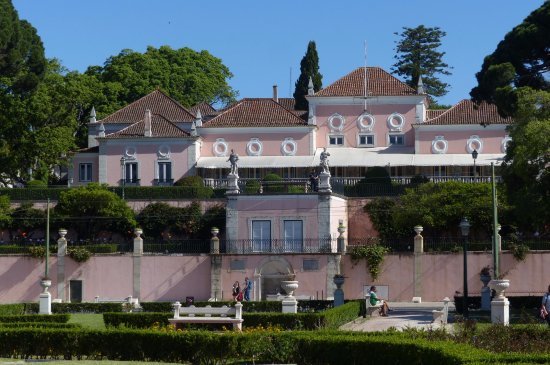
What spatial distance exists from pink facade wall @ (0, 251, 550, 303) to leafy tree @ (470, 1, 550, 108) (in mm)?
8354

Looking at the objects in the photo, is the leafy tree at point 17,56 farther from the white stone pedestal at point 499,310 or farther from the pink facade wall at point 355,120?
the white stone pedestal at point 499,310

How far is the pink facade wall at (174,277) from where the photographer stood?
181 feet

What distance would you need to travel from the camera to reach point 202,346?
1084 inches

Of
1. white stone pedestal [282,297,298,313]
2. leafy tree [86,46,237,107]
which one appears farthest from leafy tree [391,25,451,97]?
white stone pedestal [282,297,298,313]

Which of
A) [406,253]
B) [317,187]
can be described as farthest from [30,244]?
[406,253]

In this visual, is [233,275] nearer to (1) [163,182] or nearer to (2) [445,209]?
(2) [445,209]

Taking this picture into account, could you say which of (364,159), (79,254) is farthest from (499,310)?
(364,159)

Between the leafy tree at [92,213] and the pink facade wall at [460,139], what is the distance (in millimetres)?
17318

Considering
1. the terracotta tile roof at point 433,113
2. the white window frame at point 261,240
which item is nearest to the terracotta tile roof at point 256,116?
the terracotta tile roof at point 433,113

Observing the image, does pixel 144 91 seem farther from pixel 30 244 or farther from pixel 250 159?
pixel 30 244

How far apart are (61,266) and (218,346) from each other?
2942cm

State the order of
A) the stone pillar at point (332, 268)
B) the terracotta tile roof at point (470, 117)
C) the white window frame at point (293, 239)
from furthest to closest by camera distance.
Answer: the terracotta tile roof at point (470, 117), the white window frame at point (293, 239), the stone pillar at point (332, 268)

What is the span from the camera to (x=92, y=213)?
5925cm

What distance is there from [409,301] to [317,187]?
714 centimetres
